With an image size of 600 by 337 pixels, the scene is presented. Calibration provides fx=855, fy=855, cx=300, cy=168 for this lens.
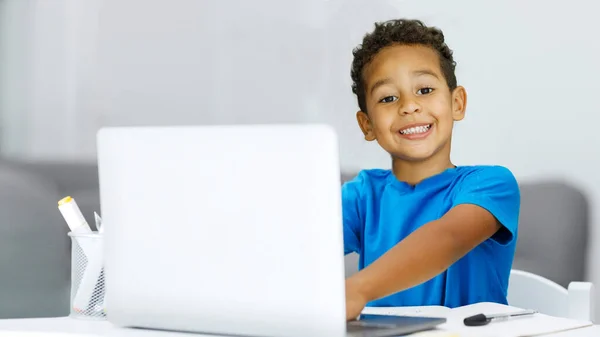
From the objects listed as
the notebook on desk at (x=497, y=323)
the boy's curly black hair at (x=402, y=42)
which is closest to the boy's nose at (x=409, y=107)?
the boy's curly black hair at (x=402, y=42)

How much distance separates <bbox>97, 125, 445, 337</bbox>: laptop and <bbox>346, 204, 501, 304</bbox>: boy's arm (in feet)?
0.16

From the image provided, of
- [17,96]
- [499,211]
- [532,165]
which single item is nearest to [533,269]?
[532,165]

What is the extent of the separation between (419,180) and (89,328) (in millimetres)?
788

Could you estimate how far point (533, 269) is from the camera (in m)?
1.83

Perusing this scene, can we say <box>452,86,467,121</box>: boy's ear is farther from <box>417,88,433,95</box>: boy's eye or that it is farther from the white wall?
the white wall

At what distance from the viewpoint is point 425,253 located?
1077 millimetres

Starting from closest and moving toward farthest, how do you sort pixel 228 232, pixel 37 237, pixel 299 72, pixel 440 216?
pixel 228 232
pixel 440 216
pixel 299 72
pixel 37 237

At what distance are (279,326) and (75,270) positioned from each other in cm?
47

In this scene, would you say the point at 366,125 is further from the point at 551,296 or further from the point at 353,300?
the point at 353,300

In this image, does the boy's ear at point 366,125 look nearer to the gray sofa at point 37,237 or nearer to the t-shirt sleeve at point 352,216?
the t-shirt sleeve at point 352,216

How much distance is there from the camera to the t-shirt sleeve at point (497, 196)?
1280 millimetres

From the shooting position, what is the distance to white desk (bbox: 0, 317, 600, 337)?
0.85 metres

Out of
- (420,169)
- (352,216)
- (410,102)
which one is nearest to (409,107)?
(410,102)

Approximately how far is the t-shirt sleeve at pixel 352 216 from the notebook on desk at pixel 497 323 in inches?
20.7
